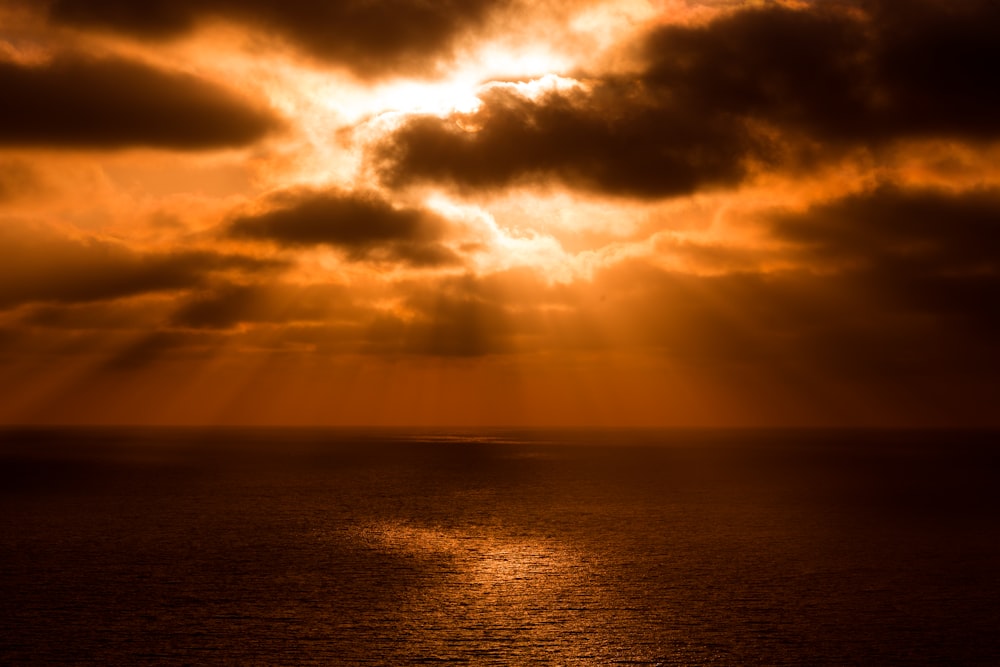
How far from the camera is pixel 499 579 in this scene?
200 ft

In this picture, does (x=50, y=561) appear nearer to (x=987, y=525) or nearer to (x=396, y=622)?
(x=396, y=622)

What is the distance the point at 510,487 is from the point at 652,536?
2433 inches

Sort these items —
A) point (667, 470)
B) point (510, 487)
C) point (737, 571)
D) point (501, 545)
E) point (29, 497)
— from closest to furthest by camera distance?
point (737, 571) < point (501, 545) < point (29, 497) < point (510, 487) < point (667, 470)

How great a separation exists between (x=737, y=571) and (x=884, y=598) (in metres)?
11.3

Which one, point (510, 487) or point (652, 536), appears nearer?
point (652, 536)

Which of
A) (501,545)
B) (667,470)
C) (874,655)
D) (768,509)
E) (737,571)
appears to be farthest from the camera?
(667,470)

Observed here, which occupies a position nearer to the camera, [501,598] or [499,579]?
[501,598]

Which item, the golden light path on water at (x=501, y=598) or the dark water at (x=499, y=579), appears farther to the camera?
the golden light path on water at (x=501, y=598)

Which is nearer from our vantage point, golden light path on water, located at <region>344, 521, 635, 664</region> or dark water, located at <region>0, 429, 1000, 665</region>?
dark water, located at <region>0, 429, 1000, 665</region>

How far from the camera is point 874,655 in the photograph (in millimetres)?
42719

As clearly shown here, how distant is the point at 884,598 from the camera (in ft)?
179

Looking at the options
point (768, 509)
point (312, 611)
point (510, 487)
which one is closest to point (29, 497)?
point (510, 487)

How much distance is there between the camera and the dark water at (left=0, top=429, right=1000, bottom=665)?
4397 cm

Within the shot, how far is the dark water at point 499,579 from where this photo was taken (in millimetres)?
43969
